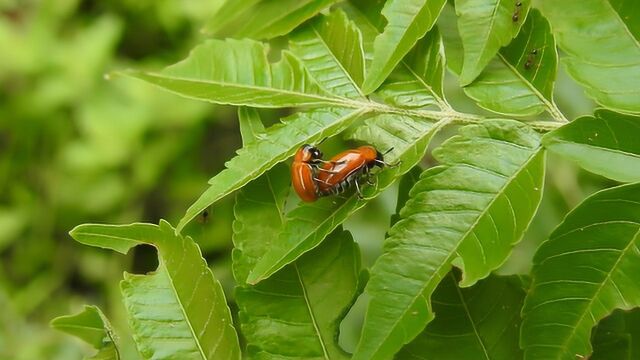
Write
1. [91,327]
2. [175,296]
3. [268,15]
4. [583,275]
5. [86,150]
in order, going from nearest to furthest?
[583,275] < [175,296] < [91,327] < [268,15] < [86,150]

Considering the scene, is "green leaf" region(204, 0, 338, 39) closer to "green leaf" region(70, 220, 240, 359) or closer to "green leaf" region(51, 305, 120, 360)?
"green leaf" region(70, 220, 240, 359)

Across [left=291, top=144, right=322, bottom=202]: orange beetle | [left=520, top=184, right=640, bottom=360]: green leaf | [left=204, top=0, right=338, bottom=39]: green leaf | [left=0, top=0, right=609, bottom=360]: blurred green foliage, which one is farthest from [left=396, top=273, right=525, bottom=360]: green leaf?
[left=0, top=0, right=609, bottom=360]: blurred green foliage

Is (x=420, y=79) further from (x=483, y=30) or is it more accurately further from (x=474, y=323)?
(x=474, y=323)

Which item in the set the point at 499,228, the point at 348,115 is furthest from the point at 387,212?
the point at 499,228

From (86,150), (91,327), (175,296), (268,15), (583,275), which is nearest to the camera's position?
(583,275)

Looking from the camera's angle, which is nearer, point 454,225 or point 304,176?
point 454,225

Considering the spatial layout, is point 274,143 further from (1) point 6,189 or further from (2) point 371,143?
(1) point 6,189

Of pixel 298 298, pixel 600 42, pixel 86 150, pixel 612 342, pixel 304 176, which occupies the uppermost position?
pixel 600 42

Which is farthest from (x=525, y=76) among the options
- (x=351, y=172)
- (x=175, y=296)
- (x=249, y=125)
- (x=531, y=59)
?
(x=175, y=296)
